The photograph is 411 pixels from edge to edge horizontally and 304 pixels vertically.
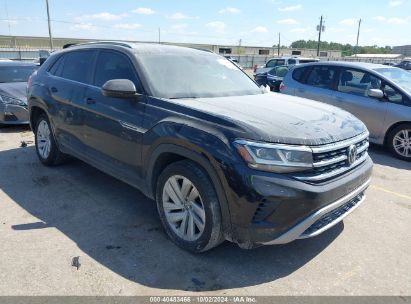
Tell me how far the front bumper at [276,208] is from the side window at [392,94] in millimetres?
4709

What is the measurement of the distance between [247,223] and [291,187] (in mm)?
434

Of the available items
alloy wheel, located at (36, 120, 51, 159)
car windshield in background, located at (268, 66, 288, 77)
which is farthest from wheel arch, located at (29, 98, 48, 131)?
car windshield in background, located at (268, 66, 288, 77)

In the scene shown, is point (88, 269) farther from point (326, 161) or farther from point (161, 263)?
point (326, 161)

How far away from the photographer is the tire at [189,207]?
3092mm

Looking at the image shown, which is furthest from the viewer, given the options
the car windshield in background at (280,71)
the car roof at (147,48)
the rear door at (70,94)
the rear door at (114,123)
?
the car windshield in background at (280,71)

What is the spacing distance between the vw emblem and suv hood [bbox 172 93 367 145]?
0.11 meters

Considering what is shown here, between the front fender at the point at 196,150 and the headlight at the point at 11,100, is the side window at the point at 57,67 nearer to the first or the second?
the front fender at the point at 196,150

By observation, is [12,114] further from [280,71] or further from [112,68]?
[280,71]

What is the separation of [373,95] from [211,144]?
16.7ft

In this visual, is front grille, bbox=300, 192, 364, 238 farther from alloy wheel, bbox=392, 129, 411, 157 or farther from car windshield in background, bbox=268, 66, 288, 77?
car windshield in background, bbox=268, 66, 288, 77

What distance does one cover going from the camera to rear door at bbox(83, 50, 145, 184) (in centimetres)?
383

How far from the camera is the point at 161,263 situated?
10.7 feet

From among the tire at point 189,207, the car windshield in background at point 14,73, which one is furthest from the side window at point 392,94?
the car windshield in background at point 14,73

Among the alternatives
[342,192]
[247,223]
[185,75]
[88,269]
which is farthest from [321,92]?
[88,269]
